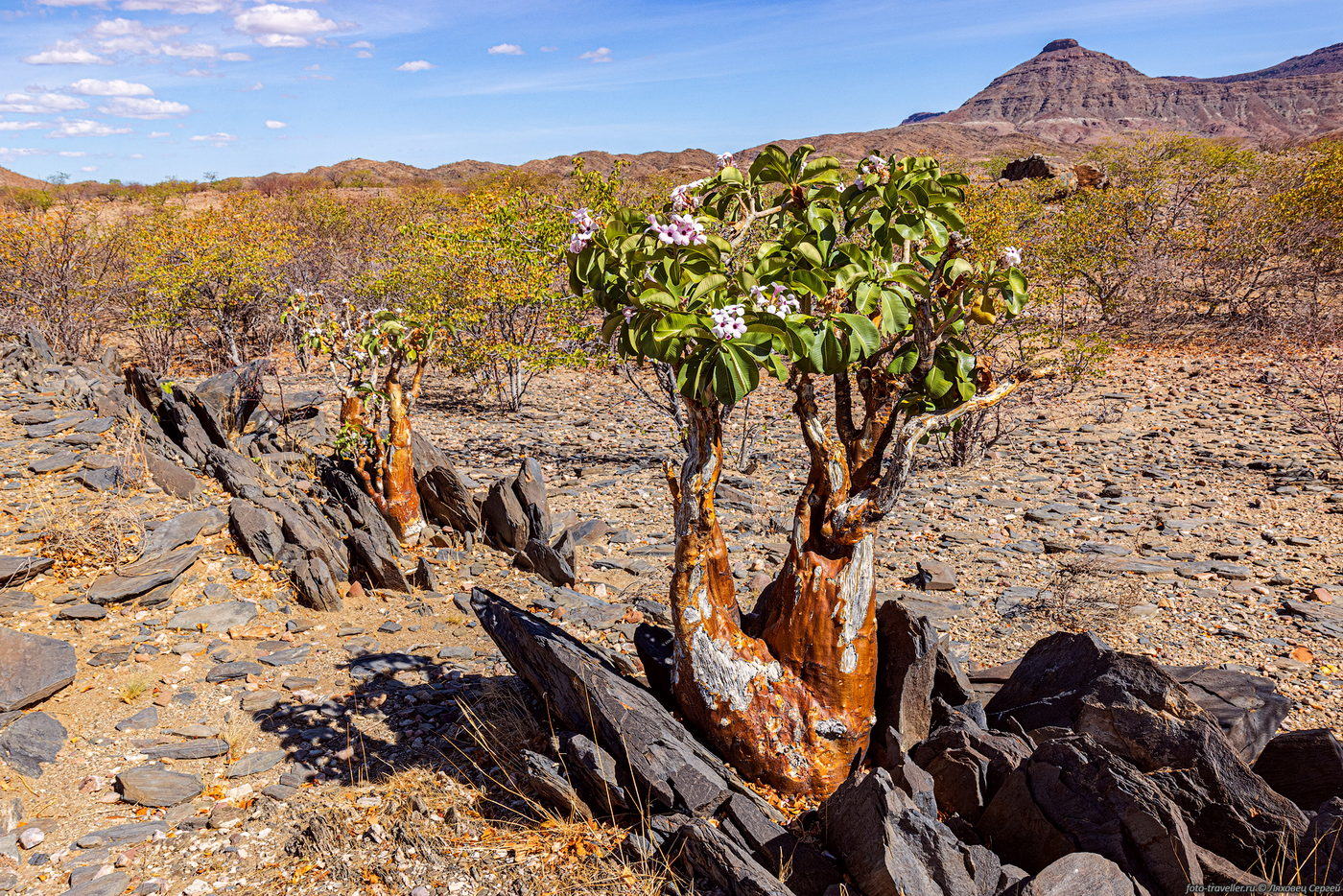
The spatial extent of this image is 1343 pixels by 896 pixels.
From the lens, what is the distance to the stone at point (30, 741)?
409 centimetres

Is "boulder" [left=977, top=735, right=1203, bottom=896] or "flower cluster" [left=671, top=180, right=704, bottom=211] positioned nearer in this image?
"boulder" [left=977, top=735, right=1203, bottom=896]

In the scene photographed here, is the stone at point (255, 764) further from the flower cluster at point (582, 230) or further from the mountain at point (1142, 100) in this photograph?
the mountain at point (1142, 100)

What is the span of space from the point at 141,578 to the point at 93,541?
624 mm

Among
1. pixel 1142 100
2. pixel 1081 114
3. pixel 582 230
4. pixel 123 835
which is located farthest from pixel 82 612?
pixel 1142 100

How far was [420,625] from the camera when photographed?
20.5ft

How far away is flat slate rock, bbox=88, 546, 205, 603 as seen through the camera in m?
5.77

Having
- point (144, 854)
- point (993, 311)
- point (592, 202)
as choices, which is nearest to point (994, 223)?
point (592, 202)

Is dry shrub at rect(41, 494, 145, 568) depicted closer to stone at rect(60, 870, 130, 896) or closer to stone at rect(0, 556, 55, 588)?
stone at rect(0, 556, 55, 588)

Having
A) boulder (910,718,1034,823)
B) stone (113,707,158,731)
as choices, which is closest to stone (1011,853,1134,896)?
boulder (910,718,1034,823)

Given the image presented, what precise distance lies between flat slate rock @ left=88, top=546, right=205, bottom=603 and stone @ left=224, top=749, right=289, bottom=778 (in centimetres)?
227

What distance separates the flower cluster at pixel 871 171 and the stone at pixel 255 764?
172 inches

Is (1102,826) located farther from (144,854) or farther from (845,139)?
(845,139)

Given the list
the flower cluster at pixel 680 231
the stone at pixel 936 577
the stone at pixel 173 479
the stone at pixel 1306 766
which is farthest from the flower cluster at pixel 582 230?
the stone at pixel 173 479

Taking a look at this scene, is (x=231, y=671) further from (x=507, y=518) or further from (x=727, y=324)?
(x=727, y=324)
